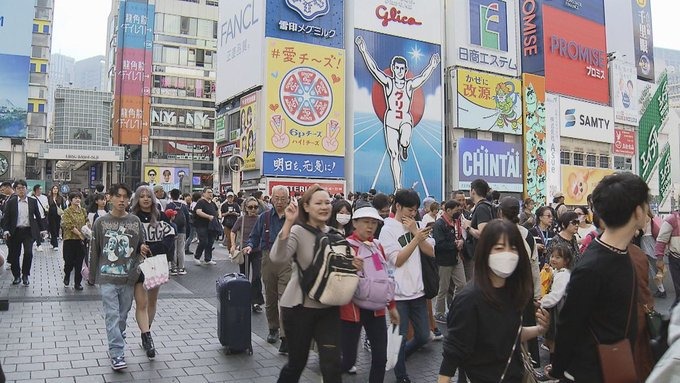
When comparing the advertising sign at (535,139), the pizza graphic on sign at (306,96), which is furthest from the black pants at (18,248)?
the advertising sign at (535,139)

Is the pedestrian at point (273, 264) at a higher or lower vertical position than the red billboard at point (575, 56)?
lower

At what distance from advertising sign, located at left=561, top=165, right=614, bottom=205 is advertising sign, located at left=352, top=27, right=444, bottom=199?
13.4 meters

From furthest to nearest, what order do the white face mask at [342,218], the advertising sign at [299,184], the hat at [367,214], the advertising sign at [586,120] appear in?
the advertising sign at [586,120] < the advertising sign at [299,184] < the white face mask at [342,218] < the hat at [367,214]

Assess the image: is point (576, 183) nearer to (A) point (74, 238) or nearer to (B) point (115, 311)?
(A) point (74, 238)

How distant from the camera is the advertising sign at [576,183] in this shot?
42.7m

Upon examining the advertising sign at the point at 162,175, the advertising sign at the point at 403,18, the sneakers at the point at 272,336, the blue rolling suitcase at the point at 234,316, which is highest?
the advertising sign at the point at 403,18

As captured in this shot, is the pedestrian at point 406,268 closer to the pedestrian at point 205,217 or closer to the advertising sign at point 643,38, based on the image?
the pedestrian at point 205,217

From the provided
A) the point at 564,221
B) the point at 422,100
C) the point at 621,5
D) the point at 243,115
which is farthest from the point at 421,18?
the point at 564,221

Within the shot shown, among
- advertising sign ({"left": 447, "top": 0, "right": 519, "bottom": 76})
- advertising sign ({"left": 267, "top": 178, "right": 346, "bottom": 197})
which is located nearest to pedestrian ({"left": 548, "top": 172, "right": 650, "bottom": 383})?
advertising sign ({"left": 267, "top": 178, "right": 346, "bottom": 197})

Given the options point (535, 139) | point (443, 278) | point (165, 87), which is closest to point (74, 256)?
point (443, 278)

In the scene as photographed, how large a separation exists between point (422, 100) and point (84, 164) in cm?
4583

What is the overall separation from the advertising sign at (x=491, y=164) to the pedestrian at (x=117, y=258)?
3312 centimetres

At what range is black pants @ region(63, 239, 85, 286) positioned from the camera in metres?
9.48

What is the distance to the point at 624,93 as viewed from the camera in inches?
1956
